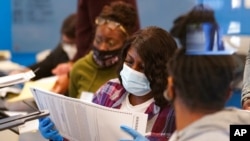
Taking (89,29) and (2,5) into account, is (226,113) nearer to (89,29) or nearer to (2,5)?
(89,29)

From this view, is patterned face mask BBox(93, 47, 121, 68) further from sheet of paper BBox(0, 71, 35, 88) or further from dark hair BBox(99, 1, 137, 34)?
sheet of paper BBox(0, 71, 35, 88)

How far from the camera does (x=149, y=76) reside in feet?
5.26

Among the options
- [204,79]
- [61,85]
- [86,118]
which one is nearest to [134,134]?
[86,118]

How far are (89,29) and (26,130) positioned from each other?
2.71 ft

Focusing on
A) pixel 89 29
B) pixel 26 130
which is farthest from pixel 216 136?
pixel 89 29

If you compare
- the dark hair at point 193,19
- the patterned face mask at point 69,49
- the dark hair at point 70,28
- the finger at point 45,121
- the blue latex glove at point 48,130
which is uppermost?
the dark hair at point 193,19

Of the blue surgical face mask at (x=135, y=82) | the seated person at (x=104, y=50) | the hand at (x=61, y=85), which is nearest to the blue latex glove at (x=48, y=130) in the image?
the blue surgical face mask at (x=135, y=82)

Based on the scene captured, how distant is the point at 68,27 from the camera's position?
3084 millimetres

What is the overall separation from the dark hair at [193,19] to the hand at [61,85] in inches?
49.1

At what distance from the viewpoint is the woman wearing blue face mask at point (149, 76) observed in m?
1.58

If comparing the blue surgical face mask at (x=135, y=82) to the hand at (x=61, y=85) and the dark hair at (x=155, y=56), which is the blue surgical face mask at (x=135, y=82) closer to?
the dark hair at (x=155, y=56)

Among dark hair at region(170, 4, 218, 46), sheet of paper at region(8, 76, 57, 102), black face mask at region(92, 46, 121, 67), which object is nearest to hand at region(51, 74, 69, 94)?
sheet of paper at region(8, 76, 57, 102)

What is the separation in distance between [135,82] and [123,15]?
1.71ft

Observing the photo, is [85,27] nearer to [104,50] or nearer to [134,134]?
[104,50]
